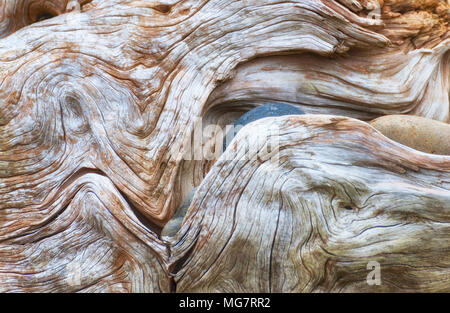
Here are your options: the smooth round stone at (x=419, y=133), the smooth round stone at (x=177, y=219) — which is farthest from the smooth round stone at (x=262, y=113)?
the smooth round stone at (x=419, y=133)

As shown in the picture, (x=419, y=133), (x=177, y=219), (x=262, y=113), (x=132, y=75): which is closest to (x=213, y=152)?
(x=262, y=113)

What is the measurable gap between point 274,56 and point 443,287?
258 centimetres

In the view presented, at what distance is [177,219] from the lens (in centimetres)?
375

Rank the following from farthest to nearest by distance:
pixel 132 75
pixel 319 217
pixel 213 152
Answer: pixel 213 152 → pixel 132 75 → pixel 319 217

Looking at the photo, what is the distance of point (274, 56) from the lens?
414cm

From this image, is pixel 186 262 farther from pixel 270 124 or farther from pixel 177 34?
pixel 177 34

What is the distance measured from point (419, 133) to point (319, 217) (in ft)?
4.17

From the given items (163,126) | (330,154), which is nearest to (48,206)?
(163,126)

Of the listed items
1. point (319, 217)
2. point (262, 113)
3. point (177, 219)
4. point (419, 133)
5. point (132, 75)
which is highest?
point (132, 75)

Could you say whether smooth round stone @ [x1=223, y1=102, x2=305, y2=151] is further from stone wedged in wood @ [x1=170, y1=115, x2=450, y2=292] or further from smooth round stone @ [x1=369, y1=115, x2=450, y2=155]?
smooth round stone @ [x1=369, y1=115, x2=450, y2=155]

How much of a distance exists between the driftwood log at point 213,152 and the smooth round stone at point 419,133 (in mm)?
332

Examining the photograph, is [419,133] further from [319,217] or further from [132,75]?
[132,75]

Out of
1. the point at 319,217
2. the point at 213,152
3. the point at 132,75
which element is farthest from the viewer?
the point at 213,152

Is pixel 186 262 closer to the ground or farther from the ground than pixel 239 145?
closer to the ground
